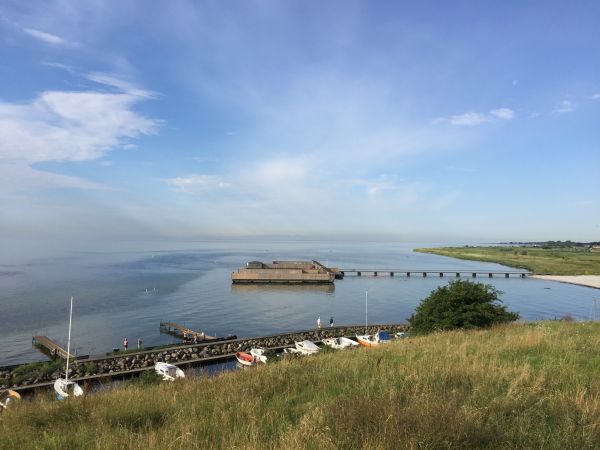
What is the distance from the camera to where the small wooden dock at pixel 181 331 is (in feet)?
116

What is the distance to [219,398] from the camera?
6043mm

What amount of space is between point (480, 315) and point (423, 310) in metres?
3.34

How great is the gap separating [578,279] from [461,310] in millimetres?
88553

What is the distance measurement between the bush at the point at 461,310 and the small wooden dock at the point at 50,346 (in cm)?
2787

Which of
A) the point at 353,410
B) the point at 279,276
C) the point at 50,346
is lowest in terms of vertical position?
the point at 50,346

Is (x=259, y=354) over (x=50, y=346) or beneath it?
over

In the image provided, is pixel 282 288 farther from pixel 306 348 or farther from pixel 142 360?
pixel 142 360

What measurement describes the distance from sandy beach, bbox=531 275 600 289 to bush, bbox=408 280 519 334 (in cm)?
7455

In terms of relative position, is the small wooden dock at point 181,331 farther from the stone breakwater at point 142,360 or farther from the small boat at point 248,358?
the small boat at point 248,358

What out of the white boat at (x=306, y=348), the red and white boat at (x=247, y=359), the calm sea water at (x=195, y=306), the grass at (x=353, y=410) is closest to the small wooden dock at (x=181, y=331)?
the calm sea water at (x=195, y=306)

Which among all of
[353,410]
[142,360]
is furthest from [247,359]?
[353,410]

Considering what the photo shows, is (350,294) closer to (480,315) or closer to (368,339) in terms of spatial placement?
(368,339)

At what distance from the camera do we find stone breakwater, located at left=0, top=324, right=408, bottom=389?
81.1 feet

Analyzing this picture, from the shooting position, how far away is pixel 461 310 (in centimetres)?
2053
